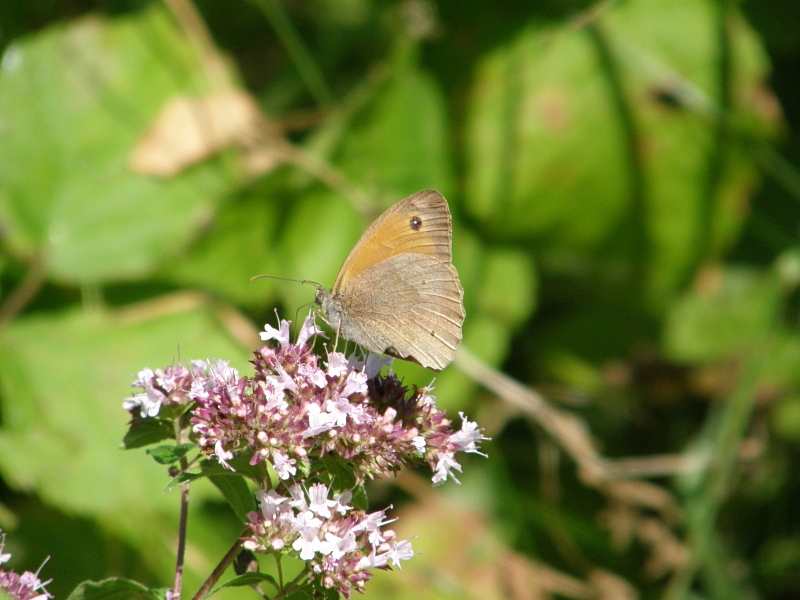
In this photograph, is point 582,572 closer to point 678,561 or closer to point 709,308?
point 678,561

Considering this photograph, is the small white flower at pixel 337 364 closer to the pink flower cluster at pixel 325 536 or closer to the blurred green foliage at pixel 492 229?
the pink flower cluster at pixel 325 536

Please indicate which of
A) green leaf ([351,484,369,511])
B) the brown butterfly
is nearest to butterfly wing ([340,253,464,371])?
the brown butterfly

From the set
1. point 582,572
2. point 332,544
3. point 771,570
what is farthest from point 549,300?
point 332,544

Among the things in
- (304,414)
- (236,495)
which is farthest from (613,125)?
(236,495)

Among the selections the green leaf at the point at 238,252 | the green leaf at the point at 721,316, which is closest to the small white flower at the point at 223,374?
the green leaf at the point at 238,252

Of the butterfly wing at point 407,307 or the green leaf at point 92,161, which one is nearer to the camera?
the butterfly wing at point 407,307

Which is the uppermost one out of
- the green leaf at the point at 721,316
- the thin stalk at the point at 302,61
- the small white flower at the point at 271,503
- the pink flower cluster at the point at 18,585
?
the thin stalk at the point at 302,61
